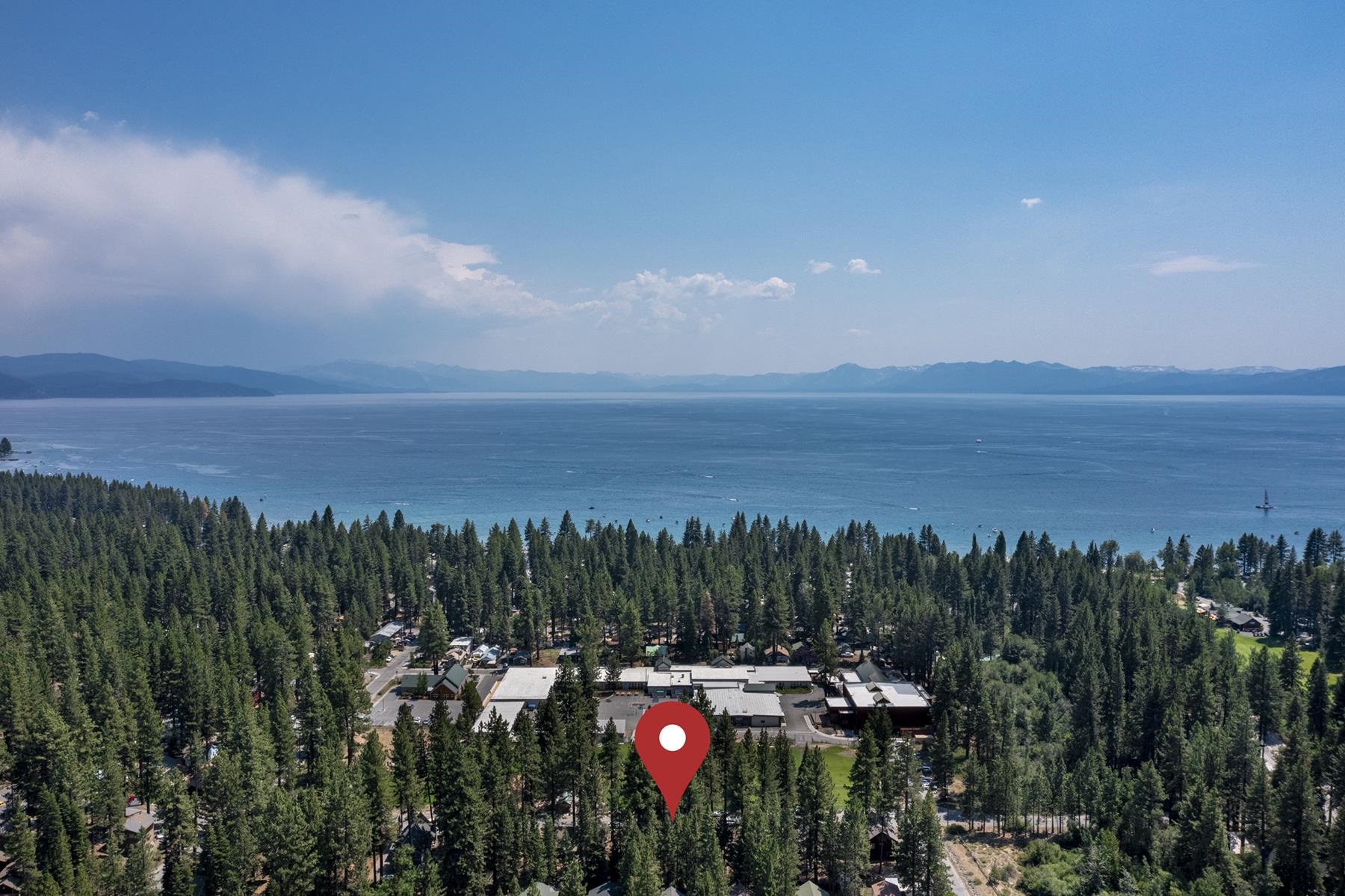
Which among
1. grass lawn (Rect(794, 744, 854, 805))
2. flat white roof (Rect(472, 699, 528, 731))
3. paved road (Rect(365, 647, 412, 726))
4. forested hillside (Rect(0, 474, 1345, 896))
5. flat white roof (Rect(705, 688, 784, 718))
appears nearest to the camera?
forested hillside (Rect(0, 474, 1345, 896))

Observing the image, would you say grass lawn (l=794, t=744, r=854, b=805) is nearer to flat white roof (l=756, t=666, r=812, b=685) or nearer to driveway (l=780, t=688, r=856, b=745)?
driveway (l=780, t=688, r=856, b=745)

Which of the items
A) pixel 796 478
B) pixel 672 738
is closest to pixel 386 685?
pixel 672 738

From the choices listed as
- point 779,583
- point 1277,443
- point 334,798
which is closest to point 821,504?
point 779,583

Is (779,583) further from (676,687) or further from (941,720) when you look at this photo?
(941,720)

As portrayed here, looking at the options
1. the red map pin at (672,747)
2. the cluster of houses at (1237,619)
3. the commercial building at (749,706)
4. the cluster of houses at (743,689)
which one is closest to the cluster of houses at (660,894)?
the red map pin at (672,747)

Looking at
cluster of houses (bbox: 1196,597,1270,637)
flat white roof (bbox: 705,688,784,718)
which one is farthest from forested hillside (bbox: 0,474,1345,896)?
flat white roof (bbox: 705,688,784,718)
